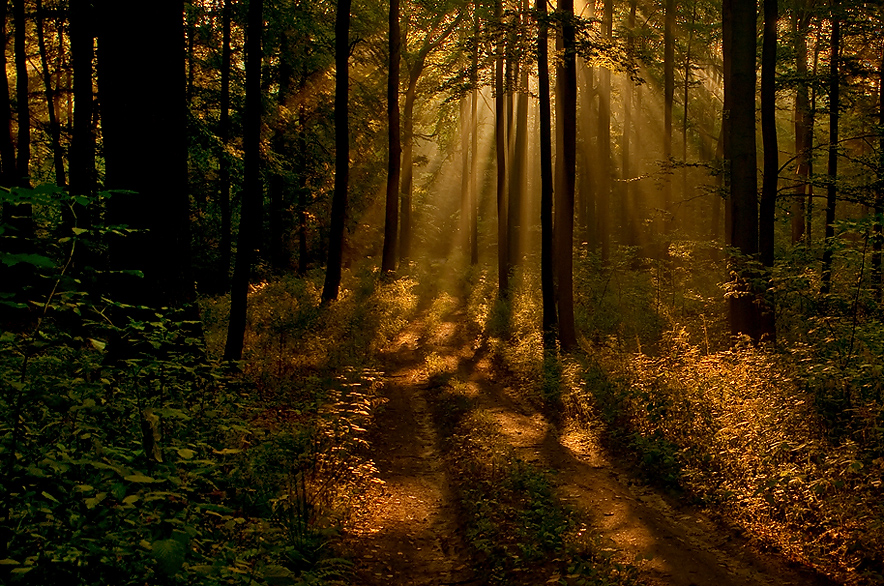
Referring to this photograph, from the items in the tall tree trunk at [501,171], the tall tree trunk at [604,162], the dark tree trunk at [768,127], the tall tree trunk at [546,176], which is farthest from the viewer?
the tall tree trunk at [604,162]

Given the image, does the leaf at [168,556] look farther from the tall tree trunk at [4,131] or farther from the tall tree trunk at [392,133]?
the tall tree trunk at [392,133]

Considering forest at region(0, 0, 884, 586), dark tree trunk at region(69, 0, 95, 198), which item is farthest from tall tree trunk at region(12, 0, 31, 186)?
dark tree trunk at region(69, 0, 95, 198)

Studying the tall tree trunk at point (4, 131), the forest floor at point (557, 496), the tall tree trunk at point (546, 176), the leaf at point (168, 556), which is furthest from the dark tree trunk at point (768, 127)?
the tall tree trunk at point (4, 131)

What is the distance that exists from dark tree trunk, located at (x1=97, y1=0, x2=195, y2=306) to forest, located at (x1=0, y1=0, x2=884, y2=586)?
0.04m

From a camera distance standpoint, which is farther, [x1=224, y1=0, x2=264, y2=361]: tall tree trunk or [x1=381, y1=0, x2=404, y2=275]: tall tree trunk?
[x1=381, y1=0, x2=404, y2=275]: tall tree trunk

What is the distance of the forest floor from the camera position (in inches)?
226

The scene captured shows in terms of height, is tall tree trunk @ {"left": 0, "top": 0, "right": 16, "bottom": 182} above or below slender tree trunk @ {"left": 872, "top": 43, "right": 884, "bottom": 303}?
above

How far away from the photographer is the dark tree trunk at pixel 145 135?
786cm

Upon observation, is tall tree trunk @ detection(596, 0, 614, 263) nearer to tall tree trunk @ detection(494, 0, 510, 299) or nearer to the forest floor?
tall tree trunk @ detection(494, 0, 510, 299)

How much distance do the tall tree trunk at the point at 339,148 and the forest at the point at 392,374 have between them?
0.10 m

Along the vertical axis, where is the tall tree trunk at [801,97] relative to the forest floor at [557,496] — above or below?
above

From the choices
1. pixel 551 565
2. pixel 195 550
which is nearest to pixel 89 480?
pixel 195 550

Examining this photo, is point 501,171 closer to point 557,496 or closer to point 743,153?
point 743,153

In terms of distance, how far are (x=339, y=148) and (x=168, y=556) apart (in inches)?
711
